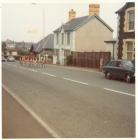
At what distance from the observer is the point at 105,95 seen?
13.5 metres

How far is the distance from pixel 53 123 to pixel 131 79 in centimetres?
1036

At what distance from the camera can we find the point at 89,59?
32531 mm

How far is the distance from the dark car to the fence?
661 centimetres

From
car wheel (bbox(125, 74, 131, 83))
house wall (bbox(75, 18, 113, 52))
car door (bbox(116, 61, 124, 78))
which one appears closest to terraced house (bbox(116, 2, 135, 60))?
house wall (bbox(75, 18, 113, 52))

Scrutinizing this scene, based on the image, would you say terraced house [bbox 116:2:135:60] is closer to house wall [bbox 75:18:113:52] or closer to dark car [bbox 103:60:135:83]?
dark car [bbox 103:60:135:83]

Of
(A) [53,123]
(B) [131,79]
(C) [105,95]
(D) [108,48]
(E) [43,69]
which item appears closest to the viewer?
(A) [53,123]

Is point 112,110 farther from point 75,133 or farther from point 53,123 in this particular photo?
point 75,133

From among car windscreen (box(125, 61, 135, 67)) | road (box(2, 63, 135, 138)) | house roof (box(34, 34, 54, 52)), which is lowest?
road (box(2, 63, 135, 138))

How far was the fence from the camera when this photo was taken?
99.3ft

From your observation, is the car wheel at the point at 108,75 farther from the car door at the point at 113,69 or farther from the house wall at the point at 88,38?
the house wall at the point at 88,38

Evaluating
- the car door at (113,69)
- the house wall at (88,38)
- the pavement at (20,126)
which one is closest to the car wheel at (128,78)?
the car door at (113,69)

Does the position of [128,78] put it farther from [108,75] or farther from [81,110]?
[81,110]

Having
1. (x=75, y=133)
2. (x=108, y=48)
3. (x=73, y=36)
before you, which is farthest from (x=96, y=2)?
(x=73, y=36)

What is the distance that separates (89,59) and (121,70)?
12.8 meters
